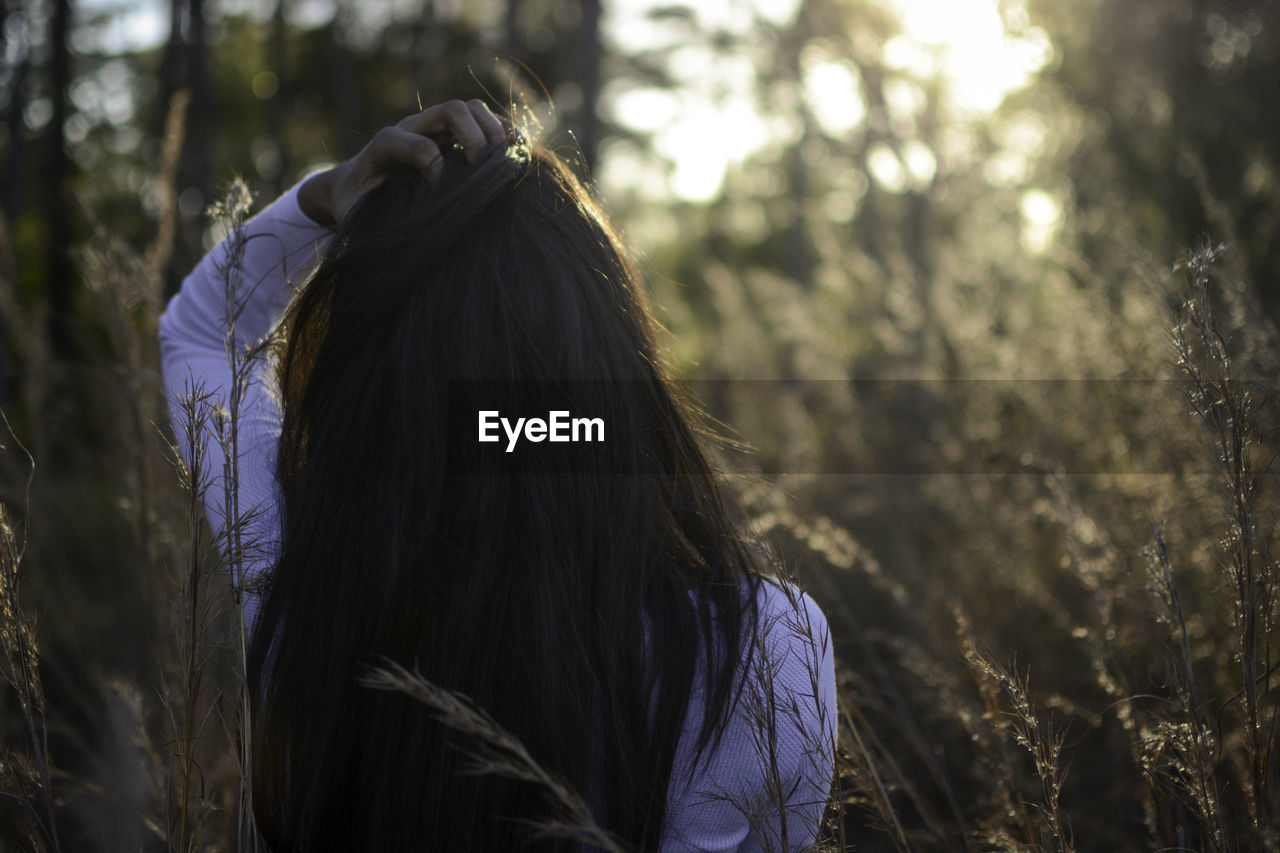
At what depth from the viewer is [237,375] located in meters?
1.00

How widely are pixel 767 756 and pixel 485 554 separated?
36cm

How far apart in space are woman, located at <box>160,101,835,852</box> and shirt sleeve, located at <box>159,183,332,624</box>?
56 mm

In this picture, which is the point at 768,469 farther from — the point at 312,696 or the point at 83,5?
the point at 83,5

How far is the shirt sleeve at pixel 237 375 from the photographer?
988mm

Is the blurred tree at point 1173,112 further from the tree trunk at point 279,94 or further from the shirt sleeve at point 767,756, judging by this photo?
the tree trunk at point 279,94

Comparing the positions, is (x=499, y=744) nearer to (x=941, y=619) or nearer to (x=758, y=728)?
(x=758, y=728)

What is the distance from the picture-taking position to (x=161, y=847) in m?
1.85

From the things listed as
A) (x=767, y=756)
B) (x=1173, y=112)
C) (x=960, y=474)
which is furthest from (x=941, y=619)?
(x=1173, y=112)

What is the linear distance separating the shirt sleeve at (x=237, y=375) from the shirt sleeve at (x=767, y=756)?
0.54 meters

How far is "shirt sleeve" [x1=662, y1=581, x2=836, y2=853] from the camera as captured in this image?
90 centimetres

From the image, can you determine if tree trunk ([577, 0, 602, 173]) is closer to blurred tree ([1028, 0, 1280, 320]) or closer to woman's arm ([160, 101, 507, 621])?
blurred tree ([1028, 0, 1280, 320])

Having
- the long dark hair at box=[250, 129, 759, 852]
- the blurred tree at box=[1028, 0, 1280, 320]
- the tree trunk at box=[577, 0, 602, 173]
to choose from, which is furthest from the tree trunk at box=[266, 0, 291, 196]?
the long dark hair at box=[250, 129, 759, 852]

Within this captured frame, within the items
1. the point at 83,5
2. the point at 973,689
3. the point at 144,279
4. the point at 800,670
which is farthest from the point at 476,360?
the point at 83,5

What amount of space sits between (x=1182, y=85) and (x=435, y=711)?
6186 mm
